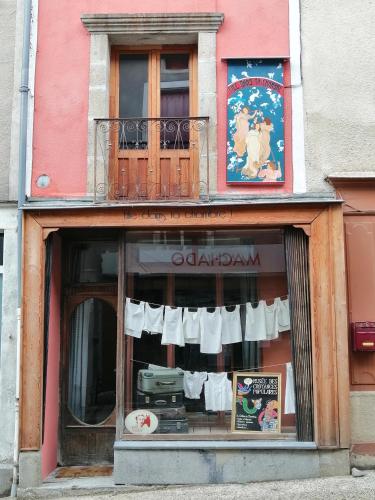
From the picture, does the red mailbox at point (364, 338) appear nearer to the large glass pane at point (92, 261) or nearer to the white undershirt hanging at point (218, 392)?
the white undershirt hanging at point (218, 392)

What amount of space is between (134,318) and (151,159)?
2176 mm

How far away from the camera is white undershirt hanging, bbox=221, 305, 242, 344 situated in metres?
8.23

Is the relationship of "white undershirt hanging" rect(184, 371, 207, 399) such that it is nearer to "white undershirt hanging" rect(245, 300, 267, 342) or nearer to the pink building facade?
the pink building facade

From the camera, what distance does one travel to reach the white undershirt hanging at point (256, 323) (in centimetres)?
820

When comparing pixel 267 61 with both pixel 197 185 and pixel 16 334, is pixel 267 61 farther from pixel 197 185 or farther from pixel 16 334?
pixel 16 334

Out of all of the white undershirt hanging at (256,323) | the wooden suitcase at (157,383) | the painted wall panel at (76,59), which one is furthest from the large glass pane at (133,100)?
the wooden suitcase at (157,383)

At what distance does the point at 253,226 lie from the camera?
805 cm

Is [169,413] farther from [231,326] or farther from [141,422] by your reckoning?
[231,326]

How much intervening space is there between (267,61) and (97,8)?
2470 millimetres

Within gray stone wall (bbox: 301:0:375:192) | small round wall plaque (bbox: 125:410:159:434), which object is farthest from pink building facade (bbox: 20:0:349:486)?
gray stone wall (bbox: 301:0:375:192)

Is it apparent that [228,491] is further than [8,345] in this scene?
No

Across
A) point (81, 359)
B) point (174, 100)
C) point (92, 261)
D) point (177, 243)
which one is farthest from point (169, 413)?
point (174, 100)

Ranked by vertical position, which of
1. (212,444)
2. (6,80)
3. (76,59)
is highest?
(76,59)

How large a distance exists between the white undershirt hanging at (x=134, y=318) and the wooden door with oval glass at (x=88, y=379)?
0.47 metres
